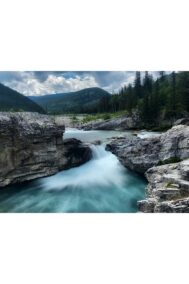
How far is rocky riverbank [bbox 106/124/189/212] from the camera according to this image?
234 inches

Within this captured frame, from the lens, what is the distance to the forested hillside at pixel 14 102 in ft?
21.5

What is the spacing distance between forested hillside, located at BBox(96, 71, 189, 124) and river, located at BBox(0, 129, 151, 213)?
856 millimetres

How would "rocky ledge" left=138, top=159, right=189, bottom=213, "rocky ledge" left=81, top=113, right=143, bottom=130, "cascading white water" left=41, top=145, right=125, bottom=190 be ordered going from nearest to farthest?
"rocky ledge" left=138, top=159, right=189, bottom=213
"cascading white water" left=41, top=145, right=125, bottom=190
"rocky ledge" left=81, top=113, right=143, bottom=130

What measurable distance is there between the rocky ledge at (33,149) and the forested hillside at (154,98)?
1.52 m

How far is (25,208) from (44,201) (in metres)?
0.46

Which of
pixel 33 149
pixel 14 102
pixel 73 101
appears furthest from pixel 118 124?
pixel 14 102

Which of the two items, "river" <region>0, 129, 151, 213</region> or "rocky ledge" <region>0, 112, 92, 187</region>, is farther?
"rocky ledge" <region>0, 112, 92, 187</region>

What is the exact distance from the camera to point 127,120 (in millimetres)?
7672

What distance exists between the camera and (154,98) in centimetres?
722

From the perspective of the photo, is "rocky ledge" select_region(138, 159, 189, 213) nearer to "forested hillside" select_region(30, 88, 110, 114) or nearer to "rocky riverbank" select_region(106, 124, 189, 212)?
"rocky riverbank" select_region(106, 124, 189, 212)

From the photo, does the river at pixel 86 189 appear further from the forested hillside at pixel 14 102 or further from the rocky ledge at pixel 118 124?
the forested hillside at pixel 14 102

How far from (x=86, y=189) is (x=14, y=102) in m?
2.73

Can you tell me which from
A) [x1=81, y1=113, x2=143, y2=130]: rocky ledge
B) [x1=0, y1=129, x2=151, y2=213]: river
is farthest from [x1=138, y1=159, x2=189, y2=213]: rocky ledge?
[x1=81, y1=113, x2=143, y2=130]: rocky ledge

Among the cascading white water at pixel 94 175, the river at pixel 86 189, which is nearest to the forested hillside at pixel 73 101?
the river at pixel 86 189
